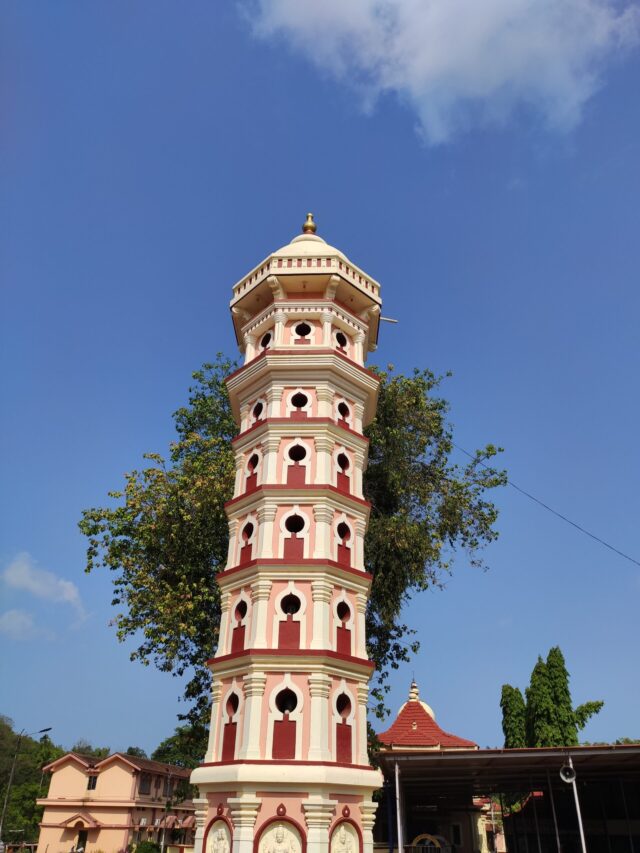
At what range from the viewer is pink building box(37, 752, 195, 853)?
4094cm

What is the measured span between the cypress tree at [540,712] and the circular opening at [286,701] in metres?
31.0

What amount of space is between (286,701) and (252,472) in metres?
6.56

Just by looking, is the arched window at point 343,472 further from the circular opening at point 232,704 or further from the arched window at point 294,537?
the circular opening at point 232,704

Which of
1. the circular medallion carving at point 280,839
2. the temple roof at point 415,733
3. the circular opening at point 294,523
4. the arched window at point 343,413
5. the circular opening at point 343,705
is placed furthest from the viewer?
the temple roof at point 415,733

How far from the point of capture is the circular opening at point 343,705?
15.6 meters

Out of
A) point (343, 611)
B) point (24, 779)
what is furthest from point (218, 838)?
point (24, 779)

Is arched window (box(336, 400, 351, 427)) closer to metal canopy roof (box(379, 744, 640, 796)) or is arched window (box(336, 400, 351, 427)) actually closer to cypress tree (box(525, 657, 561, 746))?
metal canopy roof (box(379, 744, 640, 796))

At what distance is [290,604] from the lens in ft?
53.9

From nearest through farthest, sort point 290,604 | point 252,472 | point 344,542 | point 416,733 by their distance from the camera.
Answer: point 290,604
point 344,542
point 252,472
point 416,733

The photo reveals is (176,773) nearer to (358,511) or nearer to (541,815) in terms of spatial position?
(541,815)

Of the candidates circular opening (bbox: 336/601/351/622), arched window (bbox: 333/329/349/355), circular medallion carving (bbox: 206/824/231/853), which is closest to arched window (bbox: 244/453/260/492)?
circular opening (bbox: 336/601/351/622)

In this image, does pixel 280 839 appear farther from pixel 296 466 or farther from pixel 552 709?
pixel 552 709

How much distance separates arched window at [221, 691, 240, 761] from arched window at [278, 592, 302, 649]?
5.71 ft

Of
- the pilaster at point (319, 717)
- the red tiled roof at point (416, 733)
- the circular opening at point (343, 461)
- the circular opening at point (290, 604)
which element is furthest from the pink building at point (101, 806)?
the circular opening at point (343, 461)
